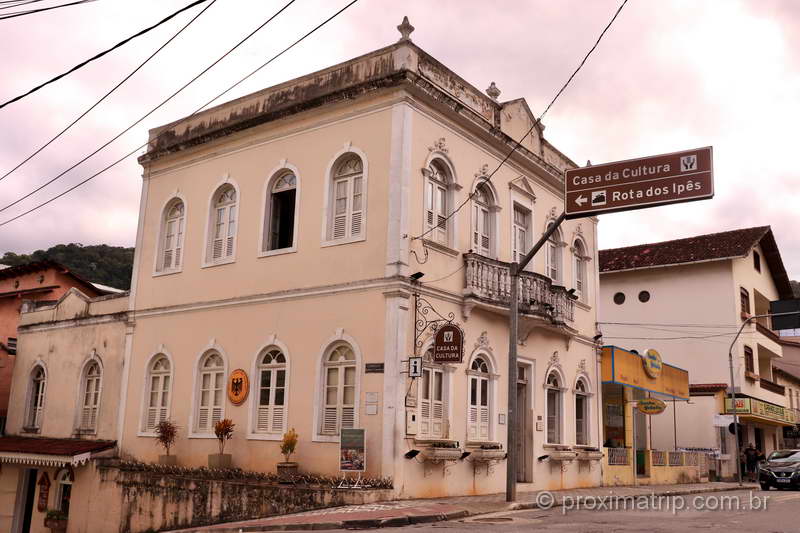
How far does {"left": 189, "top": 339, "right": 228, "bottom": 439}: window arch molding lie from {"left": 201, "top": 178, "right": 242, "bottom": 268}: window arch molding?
2.08m

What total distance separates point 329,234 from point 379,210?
155 cm

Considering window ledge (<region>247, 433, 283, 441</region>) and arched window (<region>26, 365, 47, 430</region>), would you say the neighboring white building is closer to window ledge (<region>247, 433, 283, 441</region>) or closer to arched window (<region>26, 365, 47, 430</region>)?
window ledge (<region>247, 433, 283, 441</region>)

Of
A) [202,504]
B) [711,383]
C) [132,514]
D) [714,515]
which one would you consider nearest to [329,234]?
[202,504]

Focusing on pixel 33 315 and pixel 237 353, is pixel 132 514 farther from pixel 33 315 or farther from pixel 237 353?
pixel 33 315

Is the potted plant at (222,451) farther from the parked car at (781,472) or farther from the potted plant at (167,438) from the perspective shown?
the parked car at (781,472)

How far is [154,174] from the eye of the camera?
2308 centimetres

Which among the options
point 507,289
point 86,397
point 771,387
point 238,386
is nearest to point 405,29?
point 507,289

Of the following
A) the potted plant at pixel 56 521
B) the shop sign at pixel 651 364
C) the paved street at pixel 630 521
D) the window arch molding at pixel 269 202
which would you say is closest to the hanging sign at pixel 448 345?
the paved street at pixel 630 521

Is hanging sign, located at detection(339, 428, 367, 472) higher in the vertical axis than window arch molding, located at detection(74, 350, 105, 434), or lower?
lower

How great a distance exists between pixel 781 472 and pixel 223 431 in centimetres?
1744

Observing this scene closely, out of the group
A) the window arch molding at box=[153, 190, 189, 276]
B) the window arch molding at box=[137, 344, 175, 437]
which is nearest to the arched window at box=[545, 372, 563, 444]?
the window arch molding at box=[137, 344, 175, 437]

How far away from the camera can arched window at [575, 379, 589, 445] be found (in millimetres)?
23062

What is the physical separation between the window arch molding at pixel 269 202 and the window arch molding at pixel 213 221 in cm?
93

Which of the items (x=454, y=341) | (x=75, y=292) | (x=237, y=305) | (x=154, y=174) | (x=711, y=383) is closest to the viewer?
(x=454, y=341)
